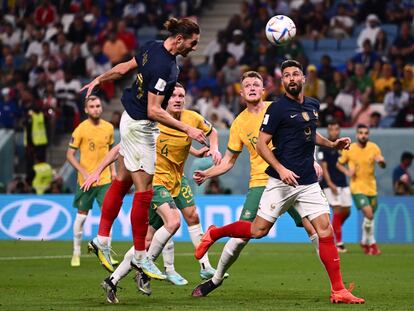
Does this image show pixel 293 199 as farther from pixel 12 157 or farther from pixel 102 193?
pixel 12 157

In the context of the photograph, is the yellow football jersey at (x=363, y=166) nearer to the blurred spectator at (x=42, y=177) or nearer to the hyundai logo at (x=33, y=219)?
the hyundai logo at (x=33, y=219)

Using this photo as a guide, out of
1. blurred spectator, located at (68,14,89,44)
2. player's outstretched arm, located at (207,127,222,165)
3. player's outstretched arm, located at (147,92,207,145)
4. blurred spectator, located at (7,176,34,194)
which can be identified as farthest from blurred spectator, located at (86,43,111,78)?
player's outstretched arm, located at (147,92,207,145)

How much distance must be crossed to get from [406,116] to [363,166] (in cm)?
495

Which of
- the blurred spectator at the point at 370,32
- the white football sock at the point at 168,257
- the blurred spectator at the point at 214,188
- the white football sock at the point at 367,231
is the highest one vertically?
the blurred spectator at the point at 370,32

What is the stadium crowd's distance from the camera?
27.0m

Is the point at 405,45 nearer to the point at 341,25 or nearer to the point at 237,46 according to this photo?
the point at 341,25

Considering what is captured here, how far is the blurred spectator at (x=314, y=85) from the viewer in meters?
26.9

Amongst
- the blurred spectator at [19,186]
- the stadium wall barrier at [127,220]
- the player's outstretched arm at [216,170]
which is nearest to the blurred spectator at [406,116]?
the stadium wall barrier at [127,220]

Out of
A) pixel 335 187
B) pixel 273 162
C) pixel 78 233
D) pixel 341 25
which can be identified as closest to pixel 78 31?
pixel 341 25

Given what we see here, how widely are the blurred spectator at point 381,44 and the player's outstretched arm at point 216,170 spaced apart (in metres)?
15.5

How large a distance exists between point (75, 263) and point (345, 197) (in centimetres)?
641

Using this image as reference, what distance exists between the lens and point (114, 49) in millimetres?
31281

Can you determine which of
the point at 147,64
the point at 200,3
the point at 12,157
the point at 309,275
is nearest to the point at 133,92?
the point at 147,64

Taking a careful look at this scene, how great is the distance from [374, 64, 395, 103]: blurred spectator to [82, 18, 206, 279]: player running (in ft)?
53.1
